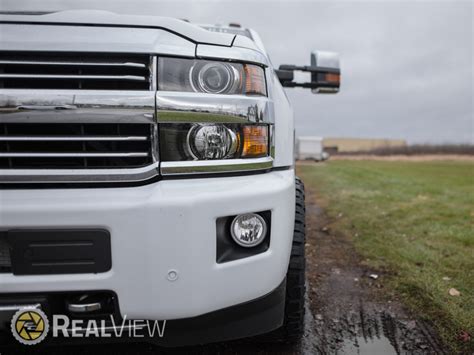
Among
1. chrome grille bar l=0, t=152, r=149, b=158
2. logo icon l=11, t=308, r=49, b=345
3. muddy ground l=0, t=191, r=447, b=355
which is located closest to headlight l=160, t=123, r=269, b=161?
chrome grille bar l=0, t=152, r=149, b=158

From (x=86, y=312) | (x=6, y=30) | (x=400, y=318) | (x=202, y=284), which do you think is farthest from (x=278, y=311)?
(x=6, y=30)

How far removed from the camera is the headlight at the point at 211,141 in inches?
49.6

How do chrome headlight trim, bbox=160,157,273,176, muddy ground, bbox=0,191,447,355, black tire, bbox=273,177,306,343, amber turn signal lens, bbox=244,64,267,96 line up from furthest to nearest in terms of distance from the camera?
1. muddy ground, bbox=0,191,447,355
2. black tire, bbox=273,177,306,343
3. amber turn signal lens, bbox=244,64,267,96
4. chrome headlight trim, bbox=160,157,273,176

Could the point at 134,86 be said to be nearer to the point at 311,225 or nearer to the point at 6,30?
the point at 6,30

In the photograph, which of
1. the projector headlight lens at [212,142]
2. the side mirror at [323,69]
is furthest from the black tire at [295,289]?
the side mirror at [323,69]

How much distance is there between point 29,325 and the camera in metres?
1.19

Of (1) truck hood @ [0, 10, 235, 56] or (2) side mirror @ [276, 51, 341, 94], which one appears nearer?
(1) truck hood @ [0, 10, 235, 56]

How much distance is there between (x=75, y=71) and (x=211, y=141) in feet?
1.81

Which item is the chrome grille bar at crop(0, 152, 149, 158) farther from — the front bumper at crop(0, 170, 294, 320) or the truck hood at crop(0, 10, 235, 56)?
the truck hood at crop(0, 10, 235, 56)

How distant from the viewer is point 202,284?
1.21 meters

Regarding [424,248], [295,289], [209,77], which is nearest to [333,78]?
[209,77]

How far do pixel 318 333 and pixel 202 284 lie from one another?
1.19 meters

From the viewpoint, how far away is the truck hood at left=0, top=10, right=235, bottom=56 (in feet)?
3.86

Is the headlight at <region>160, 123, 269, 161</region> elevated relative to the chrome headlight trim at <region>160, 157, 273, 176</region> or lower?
elevated
